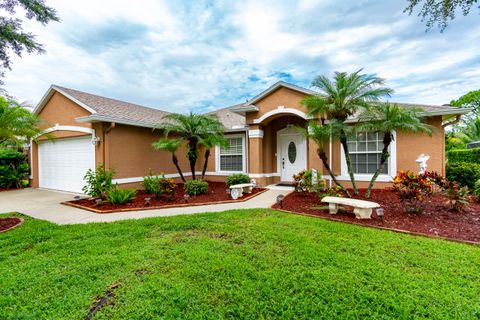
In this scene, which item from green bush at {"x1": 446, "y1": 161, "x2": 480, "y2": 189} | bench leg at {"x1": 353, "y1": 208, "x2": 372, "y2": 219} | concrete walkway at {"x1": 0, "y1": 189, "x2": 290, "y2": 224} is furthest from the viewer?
green bush at {"x1": 446, "y1": 161, "x2": 480, "y2": 189}

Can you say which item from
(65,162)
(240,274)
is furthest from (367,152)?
(65,162)

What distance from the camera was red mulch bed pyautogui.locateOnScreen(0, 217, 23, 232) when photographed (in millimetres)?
5832

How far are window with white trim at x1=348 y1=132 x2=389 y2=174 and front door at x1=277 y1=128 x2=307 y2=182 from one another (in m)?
2.32

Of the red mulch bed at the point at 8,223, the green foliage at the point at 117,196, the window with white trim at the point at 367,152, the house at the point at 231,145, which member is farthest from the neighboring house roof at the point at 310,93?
the red mulch bed at the point at 8,223

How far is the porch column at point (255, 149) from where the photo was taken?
10948mm

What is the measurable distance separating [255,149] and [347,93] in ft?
16.5

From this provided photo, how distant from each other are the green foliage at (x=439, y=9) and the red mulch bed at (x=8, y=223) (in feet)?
37.5

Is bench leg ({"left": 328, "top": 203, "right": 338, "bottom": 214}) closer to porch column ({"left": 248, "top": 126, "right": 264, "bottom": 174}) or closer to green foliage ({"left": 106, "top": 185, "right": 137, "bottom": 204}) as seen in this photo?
porch column ({"left": 248, "top": 126, "right": 264, "bottom": 174})

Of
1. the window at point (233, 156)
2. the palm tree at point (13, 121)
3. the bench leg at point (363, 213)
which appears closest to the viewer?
the bench leg at point (363, 213)

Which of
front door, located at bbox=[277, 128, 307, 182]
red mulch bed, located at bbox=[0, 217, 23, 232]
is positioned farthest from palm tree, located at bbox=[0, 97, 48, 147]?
front door, located at bbox=[277, 128, 307, 182]

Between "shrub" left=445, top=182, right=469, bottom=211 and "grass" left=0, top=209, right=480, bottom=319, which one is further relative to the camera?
"shrub" left=445, top=182, right=469, bottom=211

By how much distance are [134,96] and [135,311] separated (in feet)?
67.5

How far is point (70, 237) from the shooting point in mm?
4988

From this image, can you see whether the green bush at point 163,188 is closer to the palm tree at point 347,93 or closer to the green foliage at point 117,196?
the green foliage at point 117,196
